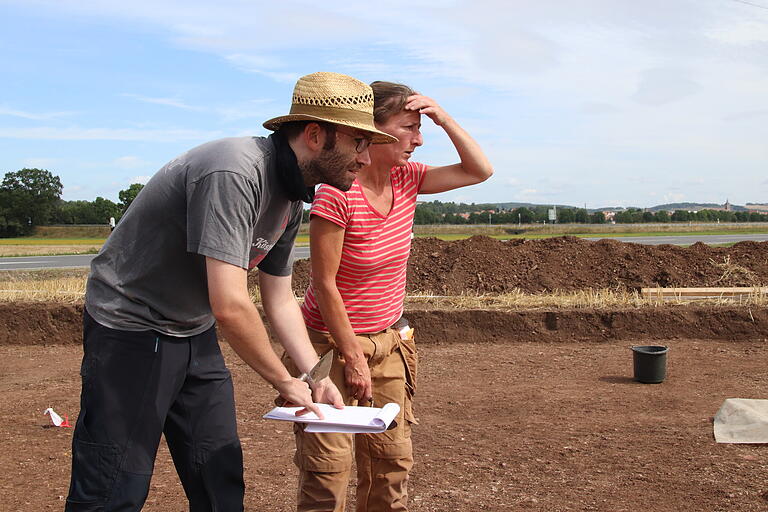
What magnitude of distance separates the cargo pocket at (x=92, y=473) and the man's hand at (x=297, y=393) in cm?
57

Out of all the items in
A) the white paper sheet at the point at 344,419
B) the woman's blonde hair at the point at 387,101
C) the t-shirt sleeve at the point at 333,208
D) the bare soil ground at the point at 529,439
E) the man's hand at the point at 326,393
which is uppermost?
the woman's blonde hair at the point at 387,101

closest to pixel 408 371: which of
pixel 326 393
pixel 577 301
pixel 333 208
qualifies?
pixel 326 393

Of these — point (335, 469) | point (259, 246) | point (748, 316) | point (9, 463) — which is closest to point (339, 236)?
point (259, 246)

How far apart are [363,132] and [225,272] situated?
26.3 inches

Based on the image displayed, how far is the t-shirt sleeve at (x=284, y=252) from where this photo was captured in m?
2.98

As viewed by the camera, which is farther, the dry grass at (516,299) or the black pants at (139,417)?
the dry grass at (516,299)

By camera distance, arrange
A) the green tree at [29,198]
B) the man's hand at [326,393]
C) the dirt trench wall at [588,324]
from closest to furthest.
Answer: the man's hand at [326,393], the dirt trench wall at [588,324], the green tree at [29,198]

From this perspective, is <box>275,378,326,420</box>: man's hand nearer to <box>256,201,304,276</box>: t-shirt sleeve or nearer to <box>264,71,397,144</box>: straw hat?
<box>256,201,304,276</box>: t-shirt sleeve

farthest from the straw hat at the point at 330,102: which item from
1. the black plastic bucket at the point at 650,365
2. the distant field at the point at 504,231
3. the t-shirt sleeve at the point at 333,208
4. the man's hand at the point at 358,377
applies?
the distant field at the point at 504,231

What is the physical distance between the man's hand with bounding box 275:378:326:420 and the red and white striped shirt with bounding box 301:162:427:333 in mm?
765

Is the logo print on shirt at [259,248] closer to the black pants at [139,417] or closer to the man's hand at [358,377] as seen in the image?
the black pants at [139,417]

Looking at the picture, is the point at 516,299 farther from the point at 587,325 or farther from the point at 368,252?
the point at 368,252

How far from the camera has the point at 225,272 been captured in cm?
236

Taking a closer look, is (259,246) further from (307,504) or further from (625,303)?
(625,303)
